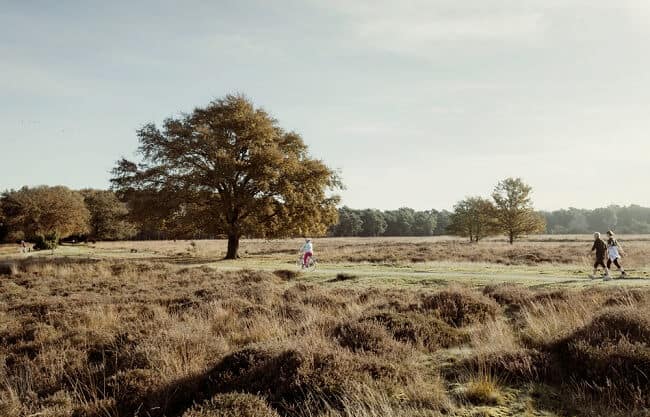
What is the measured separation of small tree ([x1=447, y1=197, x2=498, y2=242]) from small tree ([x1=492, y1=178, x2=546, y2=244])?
1223mm

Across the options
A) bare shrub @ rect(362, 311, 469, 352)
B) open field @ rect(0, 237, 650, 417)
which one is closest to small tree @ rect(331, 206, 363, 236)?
open field @ rect(0, 237, 650, 417)

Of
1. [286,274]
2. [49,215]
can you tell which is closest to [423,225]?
[49,215]

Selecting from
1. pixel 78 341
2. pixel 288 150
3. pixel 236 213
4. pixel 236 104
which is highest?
pixel 236 104

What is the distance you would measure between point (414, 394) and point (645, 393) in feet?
10.2

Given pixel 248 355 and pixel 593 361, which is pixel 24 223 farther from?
pixel 593 361

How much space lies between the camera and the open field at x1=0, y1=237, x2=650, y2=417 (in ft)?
20.2

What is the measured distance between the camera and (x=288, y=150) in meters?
34.3

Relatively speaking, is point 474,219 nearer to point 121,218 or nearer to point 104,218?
point 121,218

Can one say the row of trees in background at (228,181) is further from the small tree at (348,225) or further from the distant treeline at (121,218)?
the small tree at (348,225)

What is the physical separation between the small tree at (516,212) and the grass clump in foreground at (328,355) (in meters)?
46.6

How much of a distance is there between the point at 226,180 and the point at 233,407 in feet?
87.2

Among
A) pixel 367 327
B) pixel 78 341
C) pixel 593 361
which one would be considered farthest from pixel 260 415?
pixel 78 341

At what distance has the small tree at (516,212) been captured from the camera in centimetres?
5659

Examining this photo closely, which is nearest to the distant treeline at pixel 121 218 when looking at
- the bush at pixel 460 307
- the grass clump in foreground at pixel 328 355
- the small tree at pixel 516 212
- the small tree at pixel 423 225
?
the small tree at pixel 516 212
